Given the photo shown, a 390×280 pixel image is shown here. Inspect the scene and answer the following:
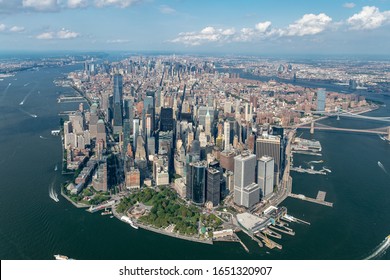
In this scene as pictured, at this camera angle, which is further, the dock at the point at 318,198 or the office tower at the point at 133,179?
Answer: the office tower at the point at 133,179

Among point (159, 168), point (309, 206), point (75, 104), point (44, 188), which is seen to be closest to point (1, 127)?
point (75, 104)

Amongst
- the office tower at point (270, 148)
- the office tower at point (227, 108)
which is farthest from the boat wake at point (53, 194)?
the office tower at point (227, 108)

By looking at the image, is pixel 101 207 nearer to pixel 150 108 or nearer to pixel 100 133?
pixel 100 133

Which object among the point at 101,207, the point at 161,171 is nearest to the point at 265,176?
the point at 161,171

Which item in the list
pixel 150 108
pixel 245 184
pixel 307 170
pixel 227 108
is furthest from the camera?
pixel 227 108

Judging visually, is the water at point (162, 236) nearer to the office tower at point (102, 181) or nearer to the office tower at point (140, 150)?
the office tower at point (102, 181)

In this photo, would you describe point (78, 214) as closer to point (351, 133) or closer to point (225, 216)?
point (225, 216)

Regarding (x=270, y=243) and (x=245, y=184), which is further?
(x=245, y=184)

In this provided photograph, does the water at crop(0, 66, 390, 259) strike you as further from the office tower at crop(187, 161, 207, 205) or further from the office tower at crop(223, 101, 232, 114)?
the office tower at crop(223, 101, 232, 114)
